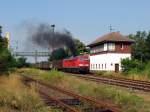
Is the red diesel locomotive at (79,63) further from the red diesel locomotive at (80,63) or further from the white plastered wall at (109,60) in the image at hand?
the white plastered wall at (109,60)

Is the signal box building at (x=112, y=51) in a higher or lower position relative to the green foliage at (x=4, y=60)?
higher

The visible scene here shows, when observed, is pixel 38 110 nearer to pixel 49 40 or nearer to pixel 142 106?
pixel 142 106

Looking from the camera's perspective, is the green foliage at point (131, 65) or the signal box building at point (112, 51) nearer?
the green foliage at point (131, 65)

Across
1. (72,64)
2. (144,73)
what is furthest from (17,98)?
(72,64)

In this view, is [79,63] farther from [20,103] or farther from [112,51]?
[20,103]

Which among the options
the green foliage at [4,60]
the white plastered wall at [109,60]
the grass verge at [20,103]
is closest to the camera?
the grass verge at [20,103]

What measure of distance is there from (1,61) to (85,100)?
53.1ft

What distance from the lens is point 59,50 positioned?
7512 cm

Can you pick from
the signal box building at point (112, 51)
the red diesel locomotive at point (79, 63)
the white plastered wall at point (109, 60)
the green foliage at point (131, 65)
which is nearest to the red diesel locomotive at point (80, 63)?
the red diesel locomotive at point (79, 63)

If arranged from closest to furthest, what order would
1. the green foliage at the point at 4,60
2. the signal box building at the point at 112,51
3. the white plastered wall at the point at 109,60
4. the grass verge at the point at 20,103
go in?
the grass verge at the point at 20,103
the green foliage at the point at 4,60
the white plastered wall at the point at 109,60
the signal box building at the point at 112,51

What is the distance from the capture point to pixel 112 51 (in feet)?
230

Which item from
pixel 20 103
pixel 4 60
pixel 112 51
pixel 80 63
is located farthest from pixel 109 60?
pixel 20 103

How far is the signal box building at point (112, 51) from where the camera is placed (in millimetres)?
69600

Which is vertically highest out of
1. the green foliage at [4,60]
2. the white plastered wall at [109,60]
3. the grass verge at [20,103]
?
the white plastered wall at [109,60]
